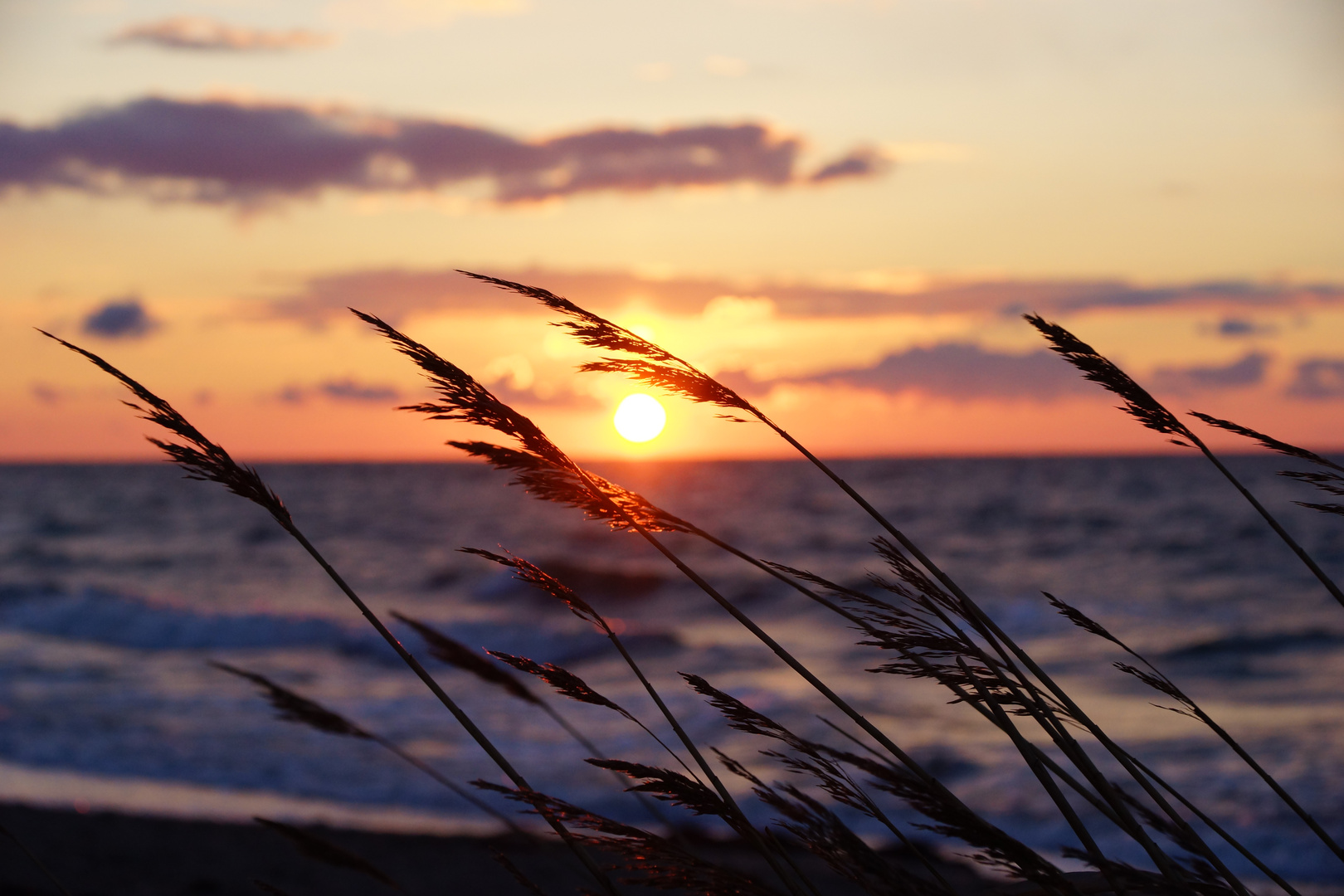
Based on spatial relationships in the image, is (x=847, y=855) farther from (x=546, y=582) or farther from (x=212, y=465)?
(x=212, y=465)

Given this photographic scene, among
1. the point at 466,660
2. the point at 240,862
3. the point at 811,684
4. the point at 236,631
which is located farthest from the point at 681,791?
the point at 236,631

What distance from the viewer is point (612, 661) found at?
1473cm

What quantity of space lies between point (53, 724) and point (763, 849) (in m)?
11.8

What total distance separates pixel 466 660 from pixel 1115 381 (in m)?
1.36

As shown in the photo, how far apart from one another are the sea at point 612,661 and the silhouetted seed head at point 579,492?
1.13 feet

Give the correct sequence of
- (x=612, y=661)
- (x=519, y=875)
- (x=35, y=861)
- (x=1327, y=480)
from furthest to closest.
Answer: (x=612, y=661), (x=35, y=861), (x=1327, y=480), (x=519, y=875)

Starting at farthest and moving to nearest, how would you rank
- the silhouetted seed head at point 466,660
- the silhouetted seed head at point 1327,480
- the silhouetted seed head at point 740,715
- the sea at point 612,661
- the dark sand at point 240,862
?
the sea at point 612,661
the dark sand at point 240,862
the silhouetted seed head at point 466,660
the silhouetted seed head at point 1327,480
the silhouetted seed head at point 740,715

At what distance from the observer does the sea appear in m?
8.39

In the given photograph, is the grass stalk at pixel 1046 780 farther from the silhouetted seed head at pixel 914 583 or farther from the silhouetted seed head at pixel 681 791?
the silhouetted seed head at pixel 681 791

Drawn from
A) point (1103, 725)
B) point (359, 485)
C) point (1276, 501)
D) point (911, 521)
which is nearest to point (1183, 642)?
point (1103, 725)

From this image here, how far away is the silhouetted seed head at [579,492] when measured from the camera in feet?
4.46

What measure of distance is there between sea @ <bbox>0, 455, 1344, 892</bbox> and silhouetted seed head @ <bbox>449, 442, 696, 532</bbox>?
0.34 meters

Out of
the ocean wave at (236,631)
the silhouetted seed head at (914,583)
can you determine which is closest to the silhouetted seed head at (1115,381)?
the silhouetted seed head at (914,583)

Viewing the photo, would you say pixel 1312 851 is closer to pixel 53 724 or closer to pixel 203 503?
pixel 53 724
